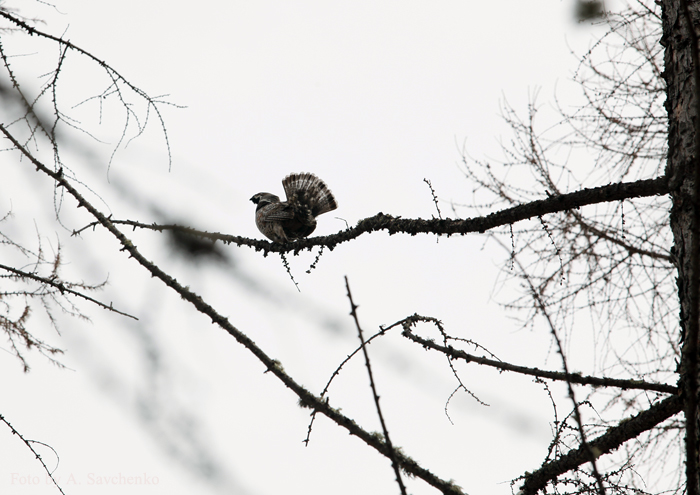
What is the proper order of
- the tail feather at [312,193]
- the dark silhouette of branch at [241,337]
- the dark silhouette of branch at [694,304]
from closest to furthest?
the dark silhouette of branch at [694,304] → the dark silhouette of branch at [241,337] → the tail feather at [312,193]

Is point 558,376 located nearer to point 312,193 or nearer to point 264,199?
point 312,193

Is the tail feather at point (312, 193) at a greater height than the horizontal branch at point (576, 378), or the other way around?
the tail feather at point (312, 193)

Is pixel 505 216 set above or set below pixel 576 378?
above

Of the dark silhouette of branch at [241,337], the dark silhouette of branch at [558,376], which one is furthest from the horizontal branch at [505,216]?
the dark silhouette of branch at [558,376]

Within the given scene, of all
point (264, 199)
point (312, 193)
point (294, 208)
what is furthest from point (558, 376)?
point (264, 199)

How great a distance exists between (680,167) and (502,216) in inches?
32.5

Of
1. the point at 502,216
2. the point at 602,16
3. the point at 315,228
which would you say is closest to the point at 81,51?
the point at 502,216

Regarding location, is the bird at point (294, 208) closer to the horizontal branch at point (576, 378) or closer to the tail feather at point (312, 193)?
the tail feather at point (312, 193)

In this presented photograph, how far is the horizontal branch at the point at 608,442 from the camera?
8.52 ft

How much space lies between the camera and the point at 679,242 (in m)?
2.79

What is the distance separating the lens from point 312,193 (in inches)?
266

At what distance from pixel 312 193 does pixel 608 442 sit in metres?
4.61

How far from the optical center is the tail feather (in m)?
6.68

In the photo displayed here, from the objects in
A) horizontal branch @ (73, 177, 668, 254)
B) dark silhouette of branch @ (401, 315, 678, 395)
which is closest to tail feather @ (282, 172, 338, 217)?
horizontal branch @ (73, 177, 668, 254)
